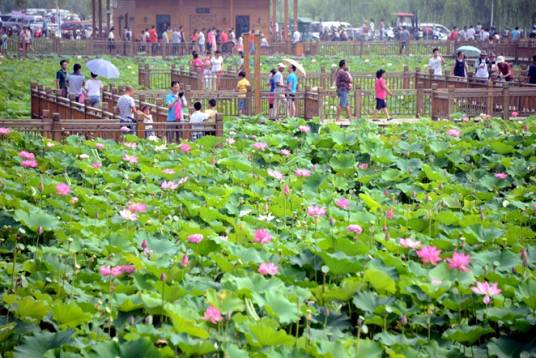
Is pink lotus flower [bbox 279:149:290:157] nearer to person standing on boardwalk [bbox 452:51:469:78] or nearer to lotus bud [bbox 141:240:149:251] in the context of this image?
lotus bud [bbox 141:240:149:251]

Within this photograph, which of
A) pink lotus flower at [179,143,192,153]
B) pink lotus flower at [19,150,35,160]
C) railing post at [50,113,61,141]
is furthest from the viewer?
railing post at [50,113,61,141]

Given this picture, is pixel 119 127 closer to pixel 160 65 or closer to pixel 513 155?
pixel 513 155

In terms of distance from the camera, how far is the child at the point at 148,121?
45.5ft

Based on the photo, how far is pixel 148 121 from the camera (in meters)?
15.3

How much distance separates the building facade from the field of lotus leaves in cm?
3370

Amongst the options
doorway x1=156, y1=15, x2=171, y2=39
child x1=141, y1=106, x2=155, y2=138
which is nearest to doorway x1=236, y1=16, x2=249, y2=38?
doorway x1=156, y1=15, x2=171, y2=39

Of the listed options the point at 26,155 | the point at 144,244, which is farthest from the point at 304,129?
the point at 144,244

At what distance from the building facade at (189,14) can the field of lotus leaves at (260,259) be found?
33.7 metres

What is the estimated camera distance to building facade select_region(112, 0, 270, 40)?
44.6m

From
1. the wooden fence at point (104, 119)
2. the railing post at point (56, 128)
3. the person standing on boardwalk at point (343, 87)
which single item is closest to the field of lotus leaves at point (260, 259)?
the railing post at point (56, 128)

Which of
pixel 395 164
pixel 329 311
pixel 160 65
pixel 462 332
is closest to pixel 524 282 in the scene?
pixel 462 332

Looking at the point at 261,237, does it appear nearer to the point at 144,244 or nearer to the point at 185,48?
the point at 144,244

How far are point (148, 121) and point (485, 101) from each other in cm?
704

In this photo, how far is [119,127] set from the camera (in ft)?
46.3
